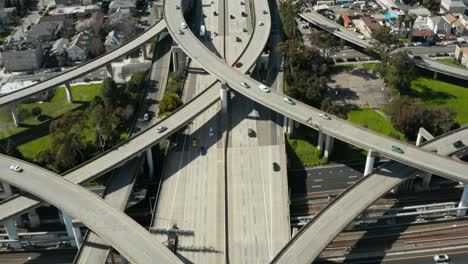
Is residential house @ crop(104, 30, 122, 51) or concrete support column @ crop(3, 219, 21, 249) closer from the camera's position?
concrete support column @ crop(3, 219, 21, 249)

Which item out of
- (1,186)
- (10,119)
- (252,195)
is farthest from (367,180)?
(10,119)

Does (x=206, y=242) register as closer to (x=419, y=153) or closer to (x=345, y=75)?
(x=419, y=153)

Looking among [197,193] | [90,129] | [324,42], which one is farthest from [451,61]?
[90,129]

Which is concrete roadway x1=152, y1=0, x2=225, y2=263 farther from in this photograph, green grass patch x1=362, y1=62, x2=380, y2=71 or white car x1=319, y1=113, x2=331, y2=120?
green grass patch x1=362, y1=62, x2=380, y2=71

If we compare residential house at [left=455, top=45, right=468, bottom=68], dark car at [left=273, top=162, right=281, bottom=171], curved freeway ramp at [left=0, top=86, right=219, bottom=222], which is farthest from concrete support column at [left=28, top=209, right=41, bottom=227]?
residential house at [left=455, top=45, right=468, bottom=68]

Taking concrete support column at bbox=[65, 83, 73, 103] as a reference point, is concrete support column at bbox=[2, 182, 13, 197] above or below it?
below

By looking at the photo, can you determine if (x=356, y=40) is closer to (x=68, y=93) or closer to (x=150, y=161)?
(x=150, y=161)

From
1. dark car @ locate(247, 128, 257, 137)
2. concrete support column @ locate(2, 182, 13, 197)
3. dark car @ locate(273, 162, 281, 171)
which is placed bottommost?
concrete support column @ locate(2, 182, 13, 197)
